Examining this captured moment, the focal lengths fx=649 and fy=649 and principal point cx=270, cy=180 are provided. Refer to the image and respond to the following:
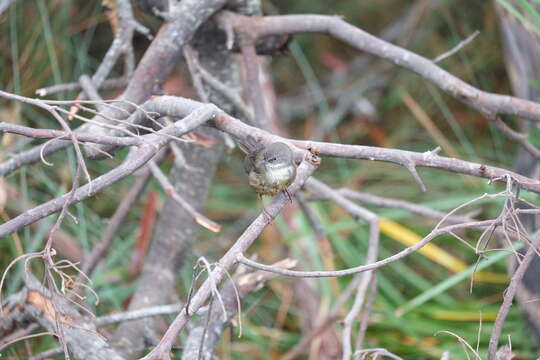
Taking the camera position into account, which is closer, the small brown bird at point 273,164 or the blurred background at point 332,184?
the small brown bird at point 273,164

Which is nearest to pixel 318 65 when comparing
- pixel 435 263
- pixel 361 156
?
pixel 435 263

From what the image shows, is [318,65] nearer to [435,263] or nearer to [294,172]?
[435,263]

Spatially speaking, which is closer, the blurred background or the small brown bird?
the small brown bird

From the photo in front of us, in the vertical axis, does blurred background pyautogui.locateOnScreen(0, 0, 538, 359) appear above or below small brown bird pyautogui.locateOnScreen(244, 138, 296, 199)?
below

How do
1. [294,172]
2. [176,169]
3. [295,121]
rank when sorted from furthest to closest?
[295,121] < [176,169] < [294,172]
